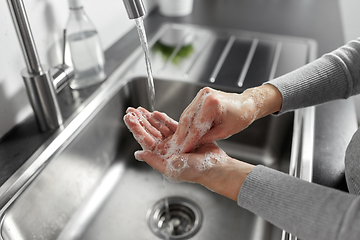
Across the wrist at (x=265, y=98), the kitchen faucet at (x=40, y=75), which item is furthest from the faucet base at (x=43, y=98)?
the wrist at (x=265, y=98)

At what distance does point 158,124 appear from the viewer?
0.70m

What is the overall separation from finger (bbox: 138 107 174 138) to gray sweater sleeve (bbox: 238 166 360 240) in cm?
24

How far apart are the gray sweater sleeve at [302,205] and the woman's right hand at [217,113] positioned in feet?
0.43

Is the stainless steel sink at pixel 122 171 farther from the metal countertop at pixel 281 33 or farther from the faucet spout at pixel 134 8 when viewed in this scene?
the faucet spout at pixel 134 8

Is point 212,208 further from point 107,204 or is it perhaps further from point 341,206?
point 341,206

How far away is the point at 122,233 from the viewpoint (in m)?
0.73

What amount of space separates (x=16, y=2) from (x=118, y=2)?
1.73ft

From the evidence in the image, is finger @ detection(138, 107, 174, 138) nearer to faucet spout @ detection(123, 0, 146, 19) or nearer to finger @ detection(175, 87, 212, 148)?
finger @ detection(175, 87, 212, 148)

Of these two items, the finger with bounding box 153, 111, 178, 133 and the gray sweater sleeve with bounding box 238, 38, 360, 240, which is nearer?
the gray sweater sleeve with bounding box 238, 38, 360, 240

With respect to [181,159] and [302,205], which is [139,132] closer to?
[181,159]

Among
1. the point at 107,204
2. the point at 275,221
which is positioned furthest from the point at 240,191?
the point at 107,204

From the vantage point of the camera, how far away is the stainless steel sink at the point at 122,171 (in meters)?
0.64

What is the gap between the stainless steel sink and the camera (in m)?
0.64

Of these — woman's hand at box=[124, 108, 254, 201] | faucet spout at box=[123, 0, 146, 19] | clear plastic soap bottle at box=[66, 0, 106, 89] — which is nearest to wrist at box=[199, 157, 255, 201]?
woman's hand at box=[124, 108, 254, 201]
